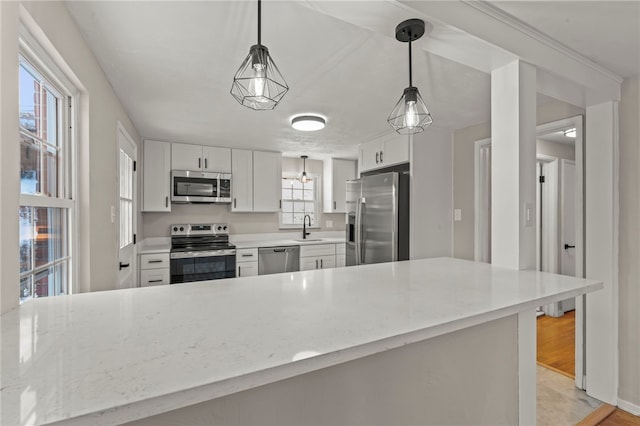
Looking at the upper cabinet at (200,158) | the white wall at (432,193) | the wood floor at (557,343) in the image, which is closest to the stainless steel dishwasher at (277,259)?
the upper cabinet at (200,158)

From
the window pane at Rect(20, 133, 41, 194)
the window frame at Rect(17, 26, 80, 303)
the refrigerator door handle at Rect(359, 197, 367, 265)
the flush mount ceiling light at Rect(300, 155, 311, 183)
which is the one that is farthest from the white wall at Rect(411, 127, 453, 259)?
the window pane at Rect(20, 133, 41, 194)

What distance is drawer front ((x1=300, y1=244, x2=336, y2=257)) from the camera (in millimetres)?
4412

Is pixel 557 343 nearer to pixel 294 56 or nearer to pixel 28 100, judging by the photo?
pixel 294 56

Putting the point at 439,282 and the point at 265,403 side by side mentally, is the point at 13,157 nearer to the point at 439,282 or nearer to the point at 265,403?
the point at 265,403

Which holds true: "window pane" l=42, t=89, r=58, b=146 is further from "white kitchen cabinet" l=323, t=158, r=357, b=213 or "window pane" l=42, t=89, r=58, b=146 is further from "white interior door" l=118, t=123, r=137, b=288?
"white kitchen cabinet" l=323, t=158, r=357, b=213

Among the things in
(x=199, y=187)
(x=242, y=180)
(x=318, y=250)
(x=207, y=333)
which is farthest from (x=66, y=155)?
(x=318, y=250)

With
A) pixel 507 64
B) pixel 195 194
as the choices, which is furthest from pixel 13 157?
pixel 195 194

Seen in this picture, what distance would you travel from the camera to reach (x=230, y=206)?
14.5ft

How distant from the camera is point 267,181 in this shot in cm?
446

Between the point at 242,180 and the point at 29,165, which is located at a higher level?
the point at 242,180

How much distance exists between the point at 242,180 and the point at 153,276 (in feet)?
5.36

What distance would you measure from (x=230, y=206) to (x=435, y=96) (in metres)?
3.06

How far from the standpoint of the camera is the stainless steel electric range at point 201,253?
3.57m

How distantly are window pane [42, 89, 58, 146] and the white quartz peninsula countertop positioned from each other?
86cm
